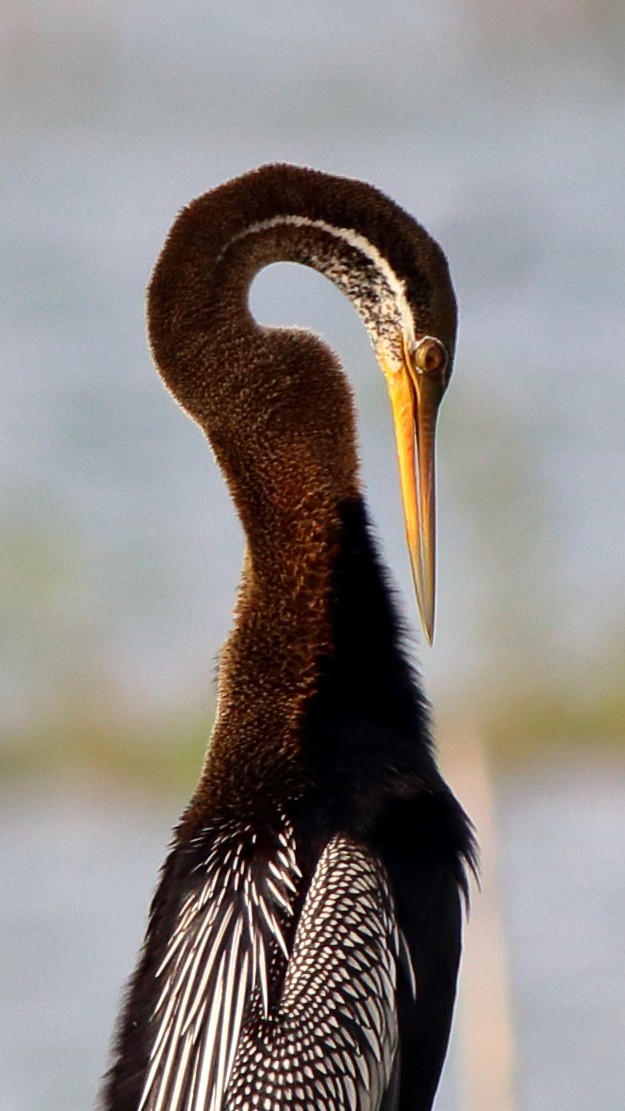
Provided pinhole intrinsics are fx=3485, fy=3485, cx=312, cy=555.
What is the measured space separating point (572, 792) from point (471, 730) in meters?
0.41

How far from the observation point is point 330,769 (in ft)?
Result: 21.3

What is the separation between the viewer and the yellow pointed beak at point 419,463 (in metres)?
6.61

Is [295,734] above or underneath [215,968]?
above

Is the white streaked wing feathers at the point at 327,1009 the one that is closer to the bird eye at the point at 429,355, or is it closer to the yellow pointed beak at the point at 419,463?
the yellow pointed beak at the point at 419,463

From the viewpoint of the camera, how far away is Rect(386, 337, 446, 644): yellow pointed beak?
6.61 metres

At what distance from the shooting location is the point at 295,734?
6.48 meters

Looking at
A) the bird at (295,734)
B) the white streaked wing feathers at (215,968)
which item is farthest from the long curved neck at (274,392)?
the white streaked wing feathers at (215,968)

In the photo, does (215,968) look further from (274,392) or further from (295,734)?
(274,392)

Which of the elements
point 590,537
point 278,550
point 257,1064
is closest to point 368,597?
point 278,550

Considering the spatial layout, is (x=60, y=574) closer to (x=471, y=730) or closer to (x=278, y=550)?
(x=471, y=730)

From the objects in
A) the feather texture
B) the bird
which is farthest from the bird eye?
→ the feather texture

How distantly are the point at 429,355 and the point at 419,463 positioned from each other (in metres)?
0.27

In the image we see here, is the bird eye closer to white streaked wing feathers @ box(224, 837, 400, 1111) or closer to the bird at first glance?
the bird

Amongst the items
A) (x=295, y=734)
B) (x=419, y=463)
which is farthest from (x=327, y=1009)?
(x=419, y=463)
